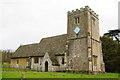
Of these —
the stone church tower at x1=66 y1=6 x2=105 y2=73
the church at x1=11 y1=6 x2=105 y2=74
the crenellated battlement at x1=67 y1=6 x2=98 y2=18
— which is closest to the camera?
the stone church tower at x1=66 y1=6 x2=105 y2=73

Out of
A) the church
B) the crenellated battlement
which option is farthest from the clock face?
the crenellated battlement

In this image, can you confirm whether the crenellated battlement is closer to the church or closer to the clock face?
the church

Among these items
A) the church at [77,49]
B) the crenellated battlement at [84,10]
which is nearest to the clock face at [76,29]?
the church at [77,49]

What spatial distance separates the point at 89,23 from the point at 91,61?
8.50 meters

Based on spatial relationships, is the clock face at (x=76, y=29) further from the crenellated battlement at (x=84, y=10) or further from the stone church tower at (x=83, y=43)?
the crenellated battlement at (x=84, y=10)

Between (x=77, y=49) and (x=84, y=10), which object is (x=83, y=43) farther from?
(x=84, y=10)

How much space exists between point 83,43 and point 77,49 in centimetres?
201

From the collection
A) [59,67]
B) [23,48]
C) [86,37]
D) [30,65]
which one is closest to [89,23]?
[86,37]

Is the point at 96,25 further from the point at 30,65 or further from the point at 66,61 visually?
the point at 30,65

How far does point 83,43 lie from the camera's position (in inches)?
1329

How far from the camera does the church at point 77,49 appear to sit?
33.1m

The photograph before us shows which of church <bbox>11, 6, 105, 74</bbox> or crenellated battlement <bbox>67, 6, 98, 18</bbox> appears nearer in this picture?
church <bbox>11, 6, 105, 74</bbox>

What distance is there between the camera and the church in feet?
108

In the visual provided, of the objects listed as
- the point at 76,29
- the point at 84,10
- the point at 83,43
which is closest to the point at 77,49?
the point at 83,43
